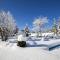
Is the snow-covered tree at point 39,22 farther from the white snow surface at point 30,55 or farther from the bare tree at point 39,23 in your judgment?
the white snow surface at point 30,55

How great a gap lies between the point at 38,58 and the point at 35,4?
487 centimetres

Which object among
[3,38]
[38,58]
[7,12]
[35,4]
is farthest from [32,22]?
[38,58]

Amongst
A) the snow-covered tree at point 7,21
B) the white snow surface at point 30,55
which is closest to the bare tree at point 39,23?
the snow-covered tree at point 7,21

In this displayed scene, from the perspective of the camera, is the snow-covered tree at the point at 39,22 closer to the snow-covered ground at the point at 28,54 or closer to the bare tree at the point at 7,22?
the bare tree at the point at 7,22

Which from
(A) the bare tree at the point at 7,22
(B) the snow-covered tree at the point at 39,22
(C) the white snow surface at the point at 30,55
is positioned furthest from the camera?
(B) the snow-covered tree at the point at 39,22

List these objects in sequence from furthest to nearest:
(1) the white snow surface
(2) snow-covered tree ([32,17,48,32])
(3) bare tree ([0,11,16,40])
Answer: (2) snow-covered tree ([32,17,48,32])
(3) bare tree ([0,11,16,40])
(1) the white snow surface

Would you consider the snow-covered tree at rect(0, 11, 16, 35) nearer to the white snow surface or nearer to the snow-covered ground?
the snow-covered ground

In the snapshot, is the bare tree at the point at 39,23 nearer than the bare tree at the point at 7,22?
No

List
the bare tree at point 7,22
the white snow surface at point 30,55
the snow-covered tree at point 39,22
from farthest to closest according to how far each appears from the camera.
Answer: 1. the snow-covered tree at point 39,22
2. the bare tree at point 7,22
3. the white snow surface at point 30,55

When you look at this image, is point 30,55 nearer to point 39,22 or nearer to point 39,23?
point 39,22

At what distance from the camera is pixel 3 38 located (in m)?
9.97

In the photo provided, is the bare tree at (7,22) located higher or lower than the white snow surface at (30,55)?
higher

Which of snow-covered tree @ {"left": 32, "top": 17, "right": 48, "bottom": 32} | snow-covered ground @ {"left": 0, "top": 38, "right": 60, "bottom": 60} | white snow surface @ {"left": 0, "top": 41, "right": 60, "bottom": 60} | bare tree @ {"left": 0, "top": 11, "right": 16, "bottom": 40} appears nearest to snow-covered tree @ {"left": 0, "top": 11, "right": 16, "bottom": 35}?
bare tree @ {"left": 0, "top": 11, "right": 16, "bottom": 40}

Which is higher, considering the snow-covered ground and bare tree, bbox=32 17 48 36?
bare tree, bbox=32 17 48 36
